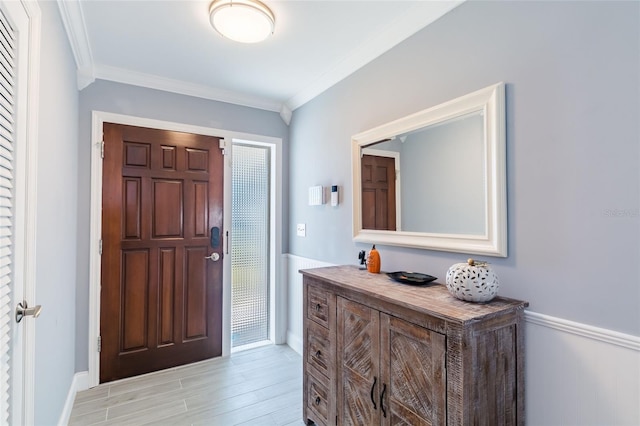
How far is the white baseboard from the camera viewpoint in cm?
196

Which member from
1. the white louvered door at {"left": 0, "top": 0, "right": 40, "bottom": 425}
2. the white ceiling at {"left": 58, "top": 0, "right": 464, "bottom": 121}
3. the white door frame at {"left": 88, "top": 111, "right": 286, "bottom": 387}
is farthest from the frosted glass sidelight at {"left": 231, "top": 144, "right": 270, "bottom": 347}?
Result: the white louvered door at {"left": 0, "top": 0, "right": 40, "bottom": 425}

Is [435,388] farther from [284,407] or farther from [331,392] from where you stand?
[284,407]

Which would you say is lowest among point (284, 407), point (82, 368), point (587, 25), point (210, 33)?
point (284, 407)

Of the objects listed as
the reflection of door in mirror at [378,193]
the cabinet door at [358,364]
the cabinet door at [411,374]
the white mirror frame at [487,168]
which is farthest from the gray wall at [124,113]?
the cabinet door at [411,374]

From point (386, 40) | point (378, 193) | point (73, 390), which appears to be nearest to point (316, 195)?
point (378, 193)

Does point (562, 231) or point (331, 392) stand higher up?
point (562, 231)

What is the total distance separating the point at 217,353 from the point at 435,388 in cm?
235

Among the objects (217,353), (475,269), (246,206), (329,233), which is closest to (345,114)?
(329,233)

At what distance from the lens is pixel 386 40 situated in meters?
2.05

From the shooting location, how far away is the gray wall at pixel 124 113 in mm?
2467

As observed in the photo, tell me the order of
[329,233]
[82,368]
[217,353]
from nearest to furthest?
[82,368] < [329,233] < [217,353]

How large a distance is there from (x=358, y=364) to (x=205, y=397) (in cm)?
139

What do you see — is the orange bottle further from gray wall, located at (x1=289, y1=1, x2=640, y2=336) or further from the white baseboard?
the white baseboard

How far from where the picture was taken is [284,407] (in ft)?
7.27
